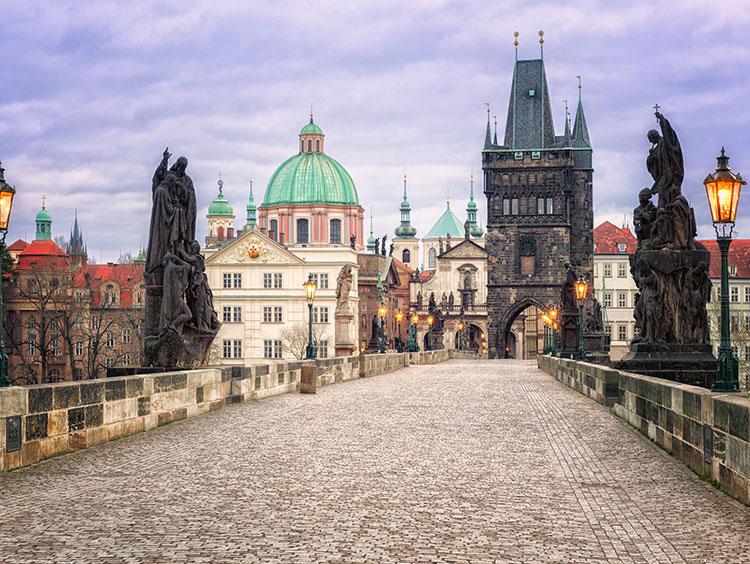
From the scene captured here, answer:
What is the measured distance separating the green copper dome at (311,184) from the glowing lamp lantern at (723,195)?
340 feet

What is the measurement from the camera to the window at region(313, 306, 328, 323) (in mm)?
101438

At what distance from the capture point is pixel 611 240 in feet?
383

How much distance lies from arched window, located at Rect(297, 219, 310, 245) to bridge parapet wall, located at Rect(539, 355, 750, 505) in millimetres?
99119

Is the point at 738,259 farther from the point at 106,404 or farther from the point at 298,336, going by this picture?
the point at 106,404

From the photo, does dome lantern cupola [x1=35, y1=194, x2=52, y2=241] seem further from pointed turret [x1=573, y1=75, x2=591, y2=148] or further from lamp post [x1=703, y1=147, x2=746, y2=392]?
lamp post [x1=703, y1=147, x2=746, y2=392]

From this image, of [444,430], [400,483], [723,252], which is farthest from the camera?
[444,430]

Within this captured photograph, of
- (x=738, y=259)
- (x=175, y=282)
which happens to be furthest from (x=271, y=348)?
(x=175, y=282)

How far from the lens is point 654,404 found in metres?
14.8

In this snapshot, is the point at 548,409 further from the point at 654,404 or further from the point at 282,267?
the point at 282,267

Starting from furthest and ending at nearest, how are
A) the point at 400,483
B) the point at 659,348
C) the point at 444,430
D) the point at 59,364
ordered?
the point at 59,364 → the point at 659,348 → the point at 444,430 → the point at 400,483

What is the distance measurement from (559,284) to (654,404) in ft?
291

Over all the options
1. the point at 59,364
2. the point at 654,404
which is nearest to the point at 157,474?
the point at 654,404

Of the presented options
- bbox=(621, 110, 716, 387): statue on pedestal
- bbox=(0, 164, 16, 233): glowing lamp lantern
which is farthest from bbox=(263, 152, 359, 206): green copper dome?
bbox=(0, 164, 16, 233): glowing lamp lantern

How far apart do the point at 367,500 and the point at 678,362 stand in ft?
32.7
